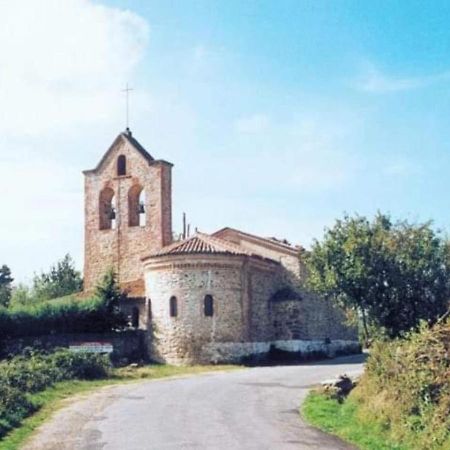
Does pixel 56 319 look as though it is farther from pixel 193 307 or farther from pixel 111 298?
pixel 193 307

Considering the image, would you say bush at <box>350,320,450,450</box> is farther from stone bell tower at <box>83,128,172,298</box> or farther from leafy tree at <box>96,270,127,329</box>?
stone bell tower at <box>83,128,172,298</box>

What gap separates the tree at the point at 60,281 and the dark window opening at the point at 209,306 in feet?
87.9

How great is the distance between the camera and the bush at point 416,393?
1594 centimetres

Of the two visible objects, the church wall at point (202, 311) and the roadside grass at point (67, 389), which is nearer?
the roadside grass at point (67, 389)

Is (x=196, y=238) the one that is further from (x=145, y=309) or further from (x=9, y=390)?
(x=9, y=390)

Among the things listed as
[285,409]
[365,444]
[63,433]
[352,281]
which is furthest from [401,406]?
[352,281]

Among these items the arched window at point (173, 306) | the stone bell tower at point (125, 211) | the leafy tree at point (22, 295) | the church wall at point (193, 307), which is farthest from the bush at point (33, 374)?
the leafy tree at point (22, 295)

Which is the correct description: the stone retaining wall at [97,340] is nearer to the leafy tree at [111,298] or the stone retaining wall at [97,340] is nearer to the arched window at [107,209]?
the leafy tree at [111,298]

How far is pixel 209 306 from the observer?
38.8 metres

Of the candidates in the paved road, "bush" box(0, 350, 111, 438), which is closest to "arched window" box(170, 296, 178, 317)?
"bush" box(0, 350, 111, 438)

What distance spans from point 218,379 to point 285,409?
8658 millimetres

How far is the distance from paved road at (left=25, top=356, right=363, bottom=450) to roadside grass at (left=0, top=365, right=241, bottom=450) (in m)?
0.36

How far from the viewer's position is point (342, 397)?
23078mm

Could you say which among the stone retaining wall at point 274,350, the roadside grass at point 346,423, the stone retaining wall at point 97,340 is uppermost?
the stone retaining wall at point 97,340
